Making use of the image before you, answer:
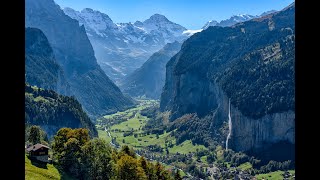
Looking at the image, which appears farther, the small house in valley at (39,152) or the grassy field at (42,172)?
the small house in valley at (39,152)

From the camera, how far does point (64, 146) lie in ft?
339

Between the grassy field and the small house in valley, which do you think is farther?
the small house in valley

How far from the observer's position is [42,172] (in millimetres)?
87375

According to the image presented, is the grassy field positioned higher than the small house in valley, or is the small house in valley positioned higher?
the small house in valley

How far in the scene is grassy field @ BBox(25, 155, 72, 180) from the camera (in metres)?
80.8

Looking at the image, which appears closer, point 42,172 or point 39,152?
point 42,172

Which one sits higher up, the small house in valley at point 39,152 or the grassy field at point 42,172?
the small house in valley at point 39,152

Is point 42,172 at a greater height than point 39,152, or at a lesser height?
lesser

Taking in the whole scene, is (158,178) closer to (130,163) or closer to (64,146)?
(130,163)

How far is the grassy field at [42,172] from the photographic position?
3181 inches
